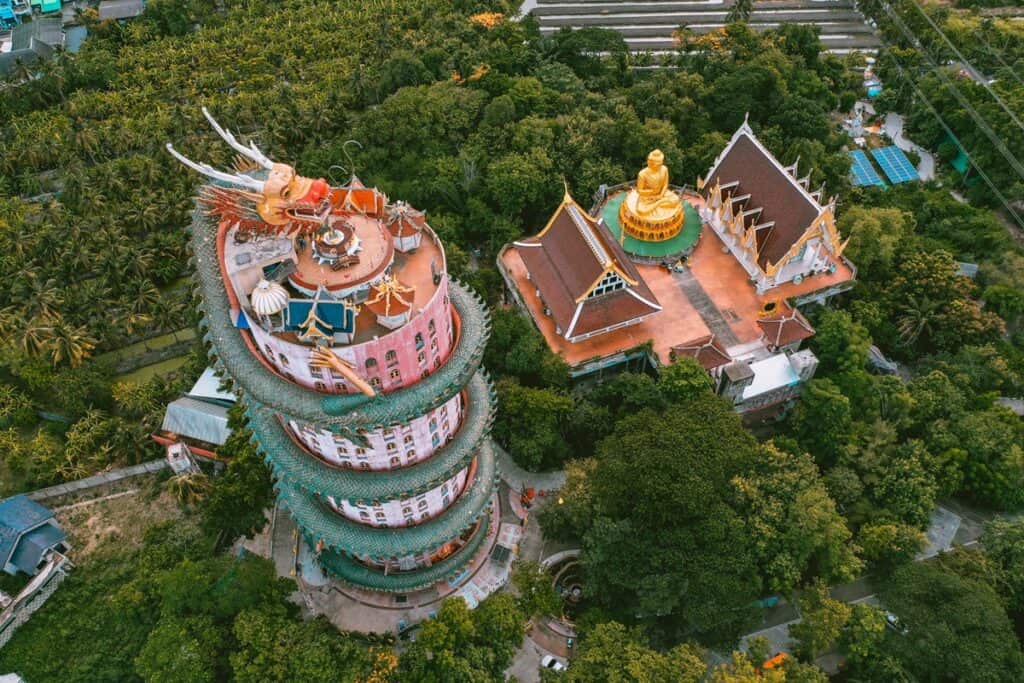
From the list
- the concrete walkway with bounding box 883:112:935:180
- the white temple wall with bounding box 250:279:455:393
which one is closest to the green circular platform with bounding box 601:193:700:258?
the white temple wall with bounding box 250:279:455:393

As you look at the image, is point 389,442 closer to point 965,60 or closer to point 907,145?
point 907,145

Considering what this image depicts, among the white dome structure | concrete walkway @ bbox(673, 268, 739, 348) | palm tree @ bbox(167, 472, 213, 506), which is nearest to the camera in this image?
the white dome structure

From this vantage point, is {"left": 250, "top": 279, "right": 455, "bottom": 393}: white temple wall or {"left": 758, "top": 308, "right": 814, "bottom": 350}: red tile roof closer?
{"left": 250, "top": 279, "right": 455, "bottom": 393}: white temple wall

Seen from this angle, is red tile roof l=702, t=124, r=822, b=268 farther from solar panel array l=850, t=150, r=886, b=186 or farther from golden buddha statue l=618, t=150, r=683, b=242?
solar panel array l=850, t=150, r=886, b=186

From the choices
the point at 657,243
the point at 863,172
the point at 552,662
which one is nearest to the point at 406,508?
the point at 552,662

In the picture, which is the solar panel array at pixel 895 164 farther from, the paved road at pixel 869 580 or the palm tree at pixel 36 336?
the palm tree at pixel 36 336

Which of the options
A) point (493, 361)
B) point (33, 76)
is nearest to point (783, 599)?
point (493, 361)
